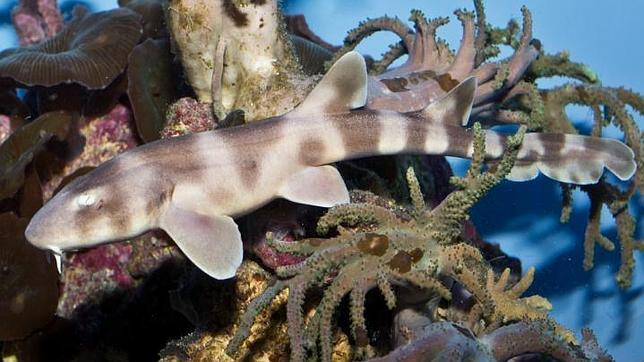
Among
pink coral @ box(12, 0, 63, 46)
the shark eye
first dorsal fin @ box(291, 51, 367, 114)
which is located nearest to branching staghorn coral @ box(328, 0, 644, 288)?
first dorsal fin @ box(291, 51, 367, 114)

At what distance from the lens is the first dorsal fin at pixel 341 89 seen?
2.71 metres

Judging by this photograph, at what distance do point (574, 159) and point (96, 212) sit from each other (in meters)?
2.52

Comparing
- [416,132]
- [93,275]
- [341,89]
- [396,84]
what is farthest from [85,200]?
[93,275]

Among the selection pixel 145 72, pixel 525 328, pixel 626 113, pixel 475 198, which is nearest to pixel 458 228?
pixel 475 198

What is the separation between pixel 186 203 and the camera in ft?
8.27

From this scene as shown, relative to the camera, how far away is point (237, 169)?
2.60 m

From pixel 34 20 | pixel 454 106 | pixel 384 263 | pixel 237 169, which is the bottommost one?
pixel 34 20

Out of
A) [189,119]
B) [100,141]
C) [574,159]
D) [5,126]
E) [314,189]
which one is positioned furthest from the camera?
[5,126]

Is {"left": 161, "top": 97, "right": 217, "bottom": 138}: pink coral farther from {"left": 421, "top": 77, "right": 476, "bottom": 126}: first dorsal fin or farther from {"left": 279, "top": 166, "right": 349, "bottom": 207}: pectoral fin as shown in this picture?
{"left": 421, "top": 77, "right": 476, "bottom": 126}: first dorsal fin

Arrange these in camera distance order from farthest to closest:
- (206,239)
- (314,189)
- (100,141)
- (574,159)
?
(100,141) < (574,159) < (314,189) < (206,239)

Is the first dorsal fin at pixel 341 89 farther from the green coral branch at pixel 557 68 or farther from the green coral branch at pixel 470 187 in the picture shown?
the green coral branch at pixel 557 68

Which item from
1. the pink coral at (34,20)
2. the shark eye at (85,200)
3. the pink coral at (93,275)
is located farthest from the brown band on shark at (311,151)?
the pink coral at (34,20)

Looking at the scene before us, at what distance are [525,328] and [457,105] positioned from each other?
1122 mm

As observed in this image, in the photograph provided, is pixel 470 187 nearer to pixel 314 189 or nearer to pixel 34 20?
pixel 314 189
